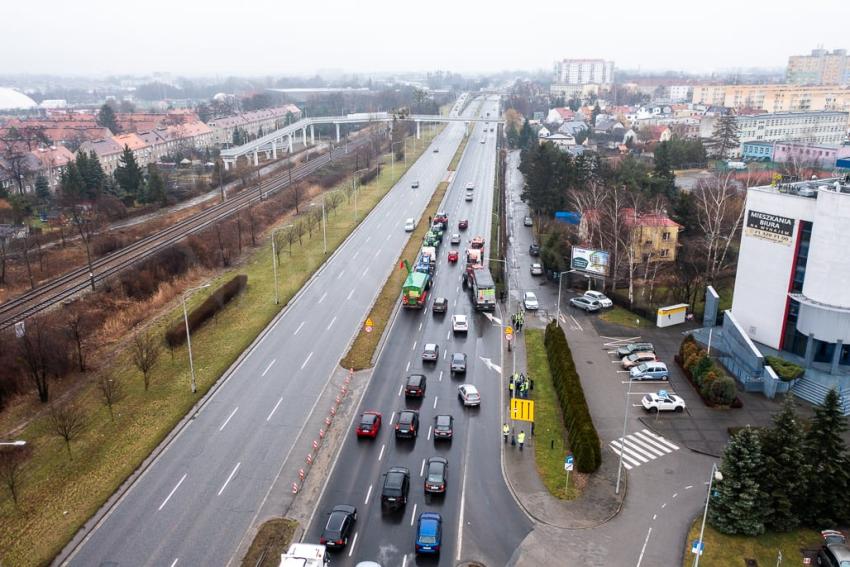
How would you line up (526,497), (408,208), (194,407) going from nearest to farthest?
(526,497) < (194,407) < (408,208)

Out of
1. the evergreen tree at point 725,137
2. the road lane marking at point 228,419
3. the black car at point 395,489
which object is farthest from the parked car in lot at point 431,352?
the evergreen tree at point 725,137

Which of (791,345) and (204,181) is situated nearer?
(791,345)

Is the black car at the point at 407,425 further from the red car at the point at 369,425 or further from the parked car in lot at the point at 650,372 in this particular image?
the parked car in lot at the point at 650,372

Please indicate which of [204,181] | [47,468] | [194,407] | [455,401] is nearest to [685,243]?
[455,401]

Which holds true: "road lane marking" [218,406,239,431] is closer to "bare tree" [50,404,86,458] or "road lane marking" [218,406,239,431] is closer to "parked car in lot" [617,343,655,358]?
"bare tree" [50,404,86,458]

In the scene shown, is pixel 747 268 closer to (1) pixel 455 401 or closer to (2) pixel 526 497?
(1) pixel 455 401

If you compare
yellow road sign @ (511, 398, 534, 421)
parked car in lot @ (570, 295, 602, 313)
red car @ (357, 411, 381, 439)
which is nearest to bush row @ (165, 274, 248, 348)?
red car @ (357, 411, 381, 439)
